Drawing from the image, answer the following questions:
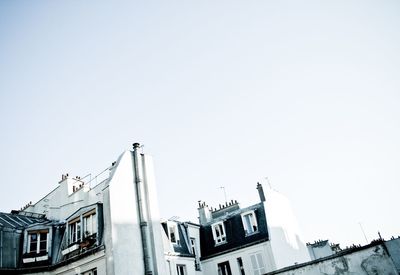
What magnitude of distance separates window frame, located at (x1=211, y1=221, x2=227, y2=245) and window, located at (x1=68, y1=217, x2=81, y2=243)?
12442 mm

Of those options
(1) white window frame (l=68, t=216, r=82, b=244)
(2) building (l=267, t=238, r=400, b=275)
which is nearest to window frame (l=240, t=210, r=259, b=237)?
(2) building (l=267, t=238, r=400, b=275)

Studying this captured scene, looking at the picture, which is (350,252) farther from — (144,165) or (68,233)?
(68,233)

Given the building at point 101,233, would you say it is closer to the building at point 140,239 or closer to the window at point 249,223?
the building at point 140,239

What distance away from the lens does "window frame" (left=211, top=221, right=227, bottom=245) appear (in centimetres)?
2684

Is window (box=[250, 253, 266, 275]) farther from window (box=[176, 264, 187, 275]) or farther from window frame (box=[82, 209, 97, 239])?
window frame (box=[82, 209, 97, 239])

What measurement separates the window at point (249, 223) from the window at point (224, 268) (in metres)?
3.10

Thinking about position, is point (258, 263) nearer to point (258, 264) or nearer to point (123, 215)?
point (258, 264)

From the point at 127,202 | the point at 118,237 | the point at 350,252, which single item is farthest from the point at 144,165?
the point at 350,252

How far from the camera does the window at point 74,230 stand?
19266mm

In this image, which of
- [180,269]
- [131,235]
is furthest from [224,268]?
[131,235]

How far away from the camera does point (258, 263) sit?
23.7 meters

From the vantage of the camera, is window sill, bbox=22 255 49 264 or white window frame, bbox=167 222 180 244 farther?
white window frame, bbox=167 222 180 244

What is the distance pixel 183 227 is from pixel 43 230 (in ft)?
36.9

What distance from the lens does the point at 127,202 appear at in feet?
64.4
